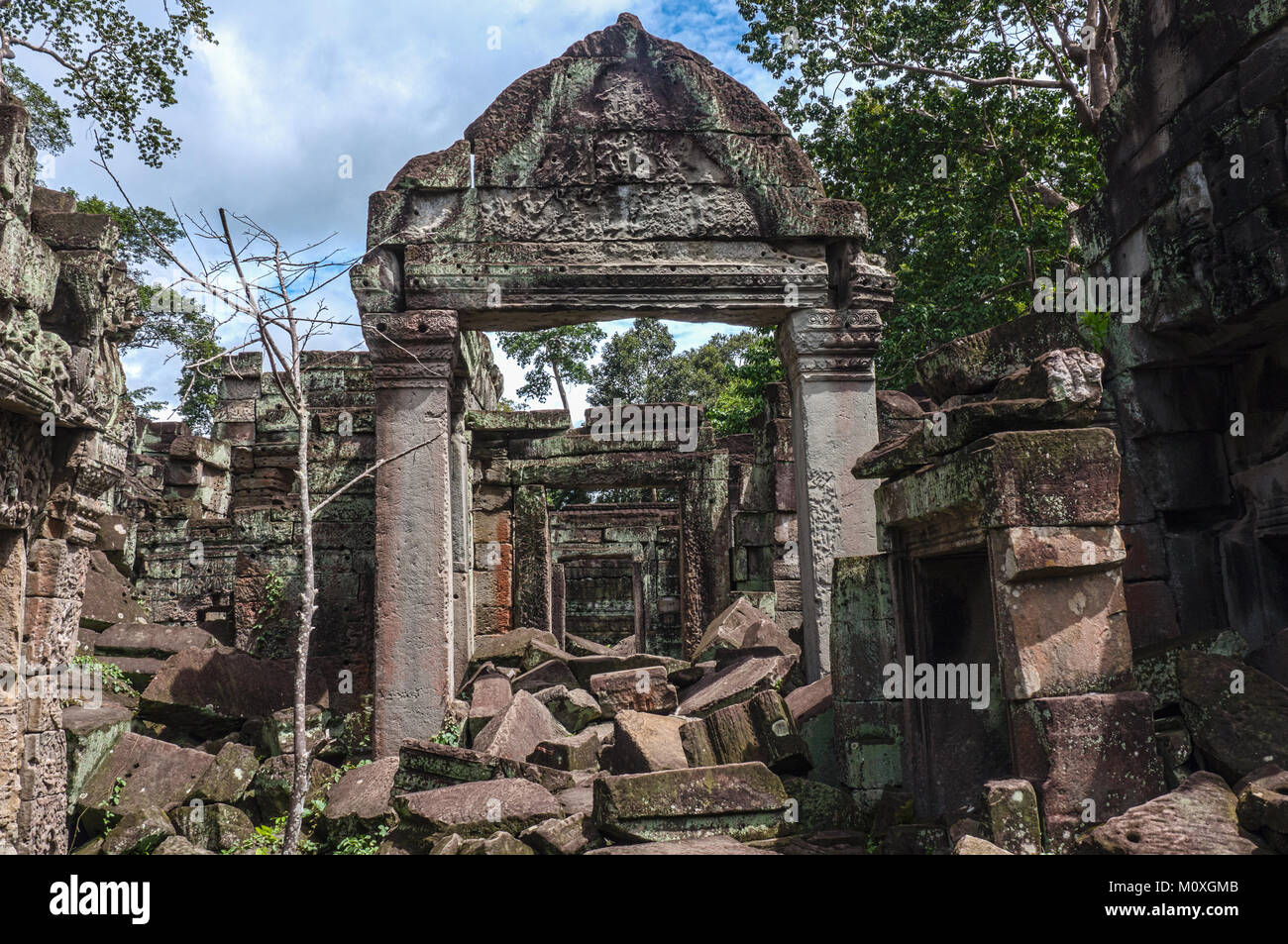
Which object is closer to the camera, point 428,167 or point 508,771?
point 508,771

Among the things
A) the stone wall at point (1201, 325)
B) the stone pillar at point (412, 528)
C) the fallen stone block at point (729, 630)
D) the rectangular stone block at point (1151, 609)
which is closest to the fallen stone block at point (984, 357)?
the stone wall at point (1201, 325)

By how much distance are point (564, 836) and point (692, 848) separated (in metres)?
0.68

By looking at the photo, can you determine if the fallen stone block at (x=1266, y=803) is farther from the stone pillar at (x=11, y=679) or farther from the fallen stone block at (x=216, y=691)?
the fallen stone block at (x=216, y=691)

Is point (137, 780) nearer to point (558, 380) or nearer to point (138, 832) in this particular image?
point (138, 832)

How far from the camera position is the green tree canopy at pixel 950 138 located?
1280cm

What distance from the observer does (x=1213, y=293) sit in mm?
5000

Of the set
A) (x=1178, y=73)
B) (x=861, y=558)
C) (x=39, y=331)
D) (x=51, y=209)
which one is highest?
(x=1178, y=73)

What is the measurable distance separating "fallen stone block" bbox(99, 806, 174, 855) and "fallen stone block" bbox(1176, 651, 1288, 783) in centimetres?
533

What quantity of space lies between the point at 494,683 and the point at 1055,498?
4.85 meters

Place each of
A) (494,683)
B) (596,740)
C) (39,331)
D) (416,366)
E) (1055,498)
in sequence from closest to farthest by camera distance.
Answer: (1055,498) < (39,331) < (596,740) < (416,366) < (494,683)

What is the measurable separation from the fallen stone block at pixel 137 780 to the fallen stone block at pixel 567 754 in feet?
7.26

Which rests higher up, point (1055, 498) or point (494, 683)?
point (1055, 498)
